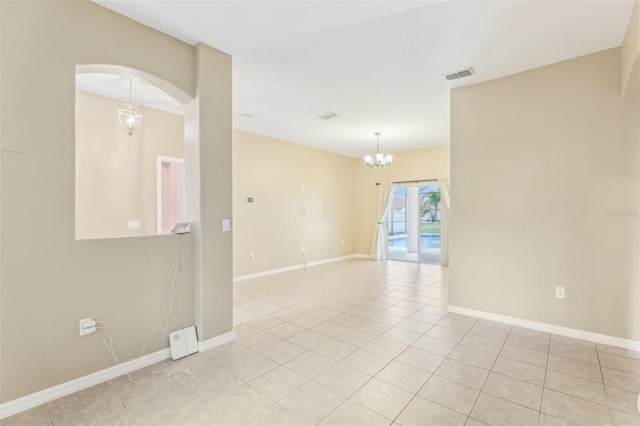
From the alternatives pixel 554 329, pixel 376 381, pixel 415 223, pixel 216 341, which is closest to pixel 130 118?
pixel 216 341

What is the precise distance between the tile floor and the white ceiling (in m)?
2.95

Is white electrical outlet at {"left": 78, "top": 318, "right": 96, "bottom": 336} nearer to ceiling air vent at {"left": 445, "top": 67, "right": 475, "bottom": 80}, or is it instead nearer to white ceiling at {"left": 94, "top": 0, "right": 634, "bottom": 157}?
white ceiling at {"left": 94, "top": 0, "right": 634, "bottom": 157}

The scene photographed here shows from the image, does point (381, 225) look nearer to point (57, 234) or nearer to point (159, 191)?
point (159, 191)

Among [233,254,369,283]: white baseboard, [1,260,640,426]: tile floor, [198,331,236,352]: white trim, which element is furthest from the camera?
[233,254,369,283]: white baseboard

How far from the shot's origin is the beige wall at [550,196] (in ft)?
9.57

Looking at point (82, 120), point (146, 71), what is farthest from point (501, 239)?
point (82, 120)

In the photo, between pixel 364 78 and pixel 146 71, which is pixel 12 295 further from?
pixel 364 78

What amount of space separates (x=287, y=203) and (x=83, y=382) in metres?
4.90

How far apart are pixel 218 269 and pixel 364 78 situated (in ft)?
9.05

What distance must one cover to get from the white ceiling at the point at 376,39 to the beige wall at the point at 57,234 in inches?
13.3

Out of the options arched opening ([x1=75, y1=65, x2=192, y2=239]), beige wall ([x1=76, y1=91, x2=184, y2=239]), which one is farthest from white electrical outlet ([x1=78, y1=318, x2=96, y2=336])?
beige wall ([x1=76, y1=91, x2=184, y2=239])

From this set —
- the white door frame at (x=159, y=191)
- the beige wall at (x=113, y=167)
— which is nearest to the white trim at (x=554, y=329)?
the white door frame at (x=159, y=191)

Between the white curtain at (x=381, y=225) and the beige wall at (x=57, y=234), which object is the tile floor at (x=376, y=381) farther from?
the white curtain at (x=381, y=225)

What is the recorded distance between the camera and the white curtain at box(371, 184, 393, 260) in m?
8.03
